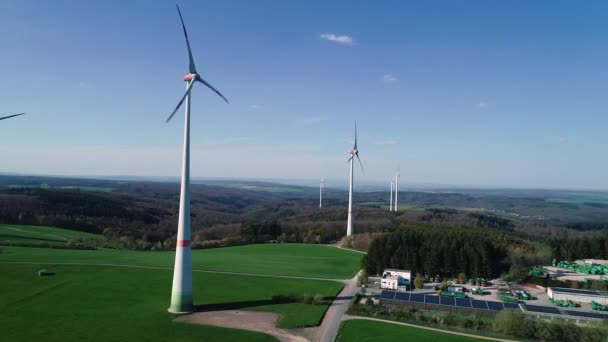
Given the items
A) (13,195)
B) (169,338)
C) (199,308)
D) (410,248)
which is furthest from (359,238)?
(13,195)

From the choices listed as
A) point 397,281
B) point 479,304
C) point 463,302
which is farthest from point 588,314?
point 397,281

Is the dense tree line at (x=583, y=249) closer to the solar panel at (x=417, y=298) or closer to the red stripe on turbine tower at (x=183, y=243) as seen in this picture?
the solar panel at (x=417, y=298)

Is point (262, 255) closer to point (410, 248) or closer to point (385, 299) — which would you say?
point (410, 248)

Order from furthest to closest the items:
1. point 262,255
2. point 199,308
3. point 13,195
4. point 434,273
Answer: point 13,195 < point 262,255 < point 434,273 < point 199,308

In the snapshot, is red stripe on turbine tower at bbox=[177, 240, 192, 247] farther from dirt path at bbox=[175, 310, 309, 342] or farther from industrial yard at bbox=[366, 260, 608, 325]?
industrial yard at bbox=[366, 260, 608, 325]

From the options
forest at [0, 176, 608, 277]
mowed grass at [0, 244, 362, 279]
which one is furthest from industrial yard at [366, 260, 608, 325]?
mowed grass at [0, 244, 362, 279]

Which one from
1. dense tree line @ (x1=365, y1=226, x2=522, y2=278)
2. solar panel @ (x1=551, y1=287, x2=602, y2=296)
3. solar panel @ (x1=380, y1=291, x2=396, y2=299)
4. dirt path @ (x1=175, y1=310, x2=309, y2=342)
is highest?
dense tree line @ (x1=365, y1=226, x2=522, y2=278)
